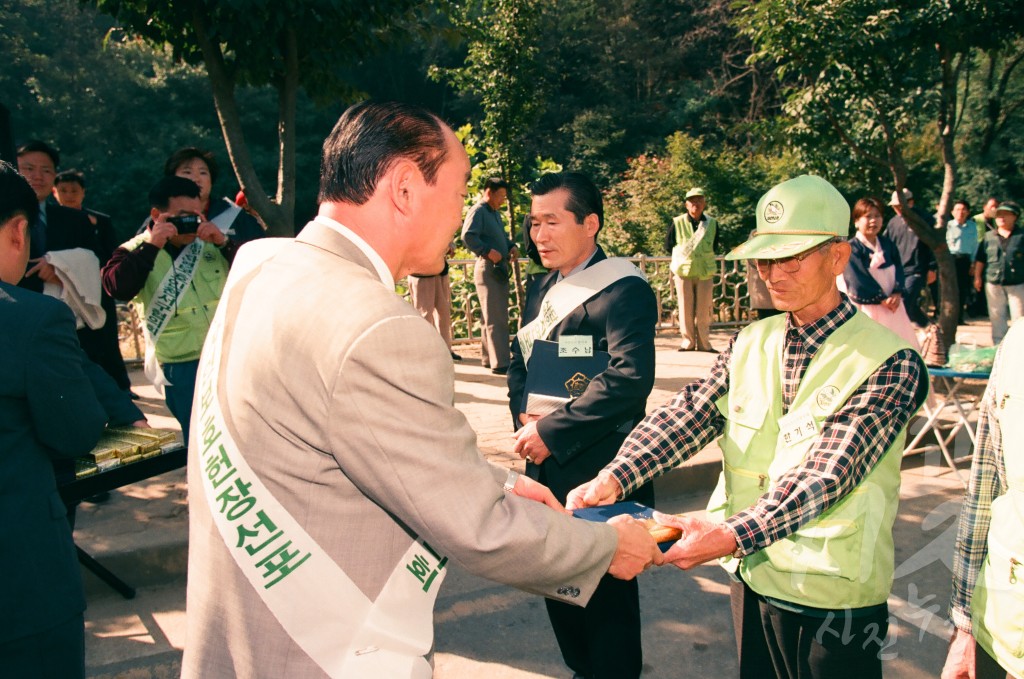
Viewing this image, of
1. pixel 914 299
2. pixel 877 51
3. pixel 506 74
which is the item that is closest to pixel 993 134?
pixel 877 51

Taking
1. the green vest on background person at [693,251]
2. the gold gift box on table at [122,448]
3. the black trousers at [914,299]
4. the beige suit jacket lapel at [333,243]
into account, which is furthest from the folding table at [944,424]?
the beige suit jacket lapel at [333,243]

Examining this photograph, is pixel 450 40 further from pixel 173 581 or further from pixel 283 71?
pixel 173 581

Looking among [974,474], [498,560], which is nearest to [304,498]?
[498,560]

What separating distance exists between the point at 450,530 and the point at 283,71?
187 inches

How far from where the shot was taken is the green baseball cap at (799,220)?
7.02 feet

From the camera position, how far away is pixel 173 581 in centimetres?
446

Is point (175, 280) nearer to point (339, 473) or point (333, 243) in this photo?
point (333, 243)

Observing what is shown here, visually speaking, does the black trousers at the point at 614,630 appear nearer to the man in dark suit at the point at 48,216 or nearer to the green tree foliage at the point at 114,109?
the man in dark suit at the point at 48,216

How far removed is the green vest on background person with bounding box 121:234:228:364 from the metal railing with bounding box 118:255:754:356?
5985 millimetres

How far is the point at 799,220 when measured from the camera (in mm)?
2164

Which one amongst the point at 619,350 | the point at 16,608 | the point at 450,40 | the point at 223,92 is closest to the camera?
the point at 16,608

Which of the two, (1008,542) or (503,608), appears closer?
(1008,542)

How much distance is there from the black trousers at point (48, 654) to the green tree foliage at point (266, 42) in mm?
3426

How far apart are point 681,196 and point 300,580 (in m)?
17.4
